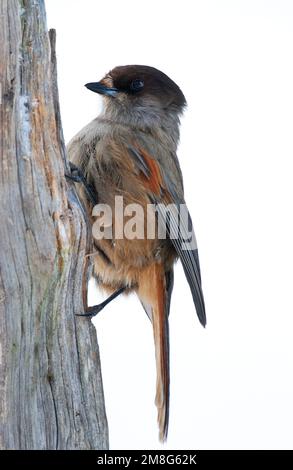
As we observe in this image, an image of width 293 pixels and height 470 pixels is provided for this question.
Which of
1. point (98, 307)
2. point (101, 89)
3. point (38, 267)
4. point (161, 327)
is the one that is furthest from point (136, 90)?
point (38, 267)

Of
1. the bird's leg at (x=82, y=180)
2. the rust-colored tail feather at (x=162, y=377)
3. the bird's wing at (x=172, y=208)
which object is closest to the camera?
the bird's leg at (x=82, y=180)

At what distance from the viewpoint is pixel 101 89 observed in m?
5.69

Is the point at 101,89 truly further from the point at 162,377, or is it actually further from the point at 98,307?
the point at 162,377

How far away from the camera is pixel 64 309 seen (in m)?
3.96

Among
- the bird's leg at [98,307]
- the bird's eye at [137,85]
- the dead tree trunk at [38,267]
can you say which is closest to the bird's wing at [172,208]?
the bird's leg at [98,307]

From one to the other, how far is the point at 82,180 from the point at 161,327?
3.70 feet

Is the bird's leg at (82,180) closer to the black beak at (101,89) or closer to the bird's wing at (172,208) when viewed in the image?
the bird's wing at (172,208)

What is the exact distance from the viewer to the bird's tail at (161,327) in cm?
498

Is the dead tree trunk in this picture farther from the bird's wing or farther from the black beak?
the black beak

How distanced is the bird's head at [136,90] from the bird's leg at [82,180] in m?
0.95

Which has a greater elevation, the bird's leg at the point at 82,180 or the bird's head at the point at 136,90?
the bird's head at the point at 136,90

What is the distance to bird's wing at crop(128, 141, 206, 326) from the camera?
5098 millimetres

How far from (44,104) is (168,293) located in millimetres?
1986
